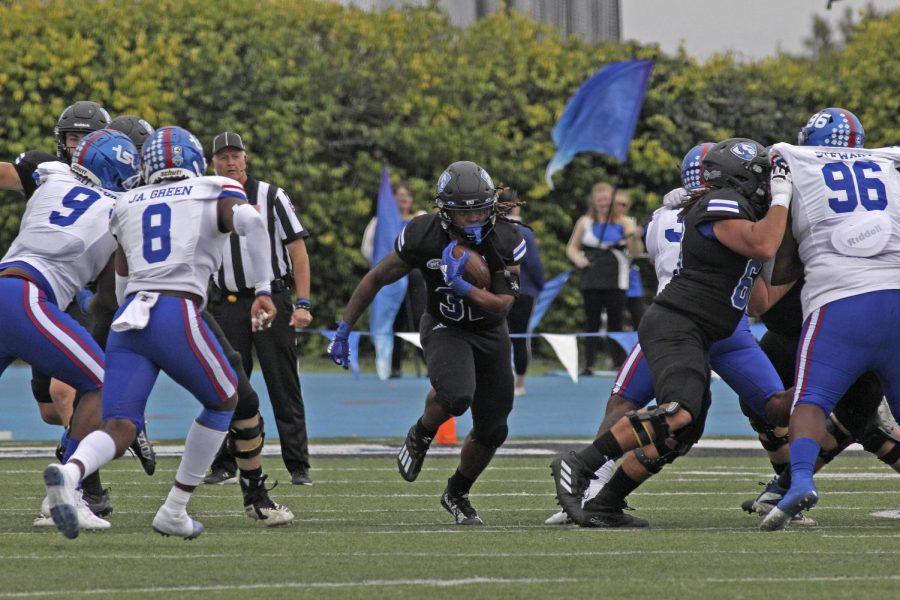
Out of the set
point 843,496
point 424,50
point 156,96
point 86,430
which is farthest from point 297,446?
point 424,50

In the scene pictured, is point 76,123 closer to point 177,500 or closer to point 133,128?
point 133,128

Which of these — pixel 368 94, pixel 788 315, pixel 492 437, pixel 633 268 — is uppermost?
pixel 788 315

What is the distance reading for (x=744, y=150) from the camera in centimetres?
780

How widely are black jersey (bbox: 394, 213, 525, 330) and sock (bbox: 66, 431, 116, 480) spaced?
2.02m

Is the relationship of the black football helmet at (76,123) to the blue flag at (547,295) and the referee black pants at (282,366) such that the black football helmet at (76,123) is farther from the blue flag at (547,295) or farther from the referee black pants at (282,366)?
the blue flag at (547,295)

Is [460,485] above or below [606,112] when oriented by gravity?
below

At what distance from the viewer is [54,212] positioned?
316 inches

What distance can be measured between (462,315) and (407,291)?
9.31 metres

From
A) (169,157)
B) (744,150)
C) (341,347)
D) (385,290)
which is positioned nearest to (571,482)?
(341,347)

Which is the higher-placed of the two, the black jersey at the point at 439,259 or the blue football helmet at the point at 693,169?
the blue football helmet at the point at 693,169

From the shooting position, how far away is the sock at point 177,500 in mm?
7078

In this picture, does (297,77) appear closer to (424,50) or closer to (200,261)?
(424,50)

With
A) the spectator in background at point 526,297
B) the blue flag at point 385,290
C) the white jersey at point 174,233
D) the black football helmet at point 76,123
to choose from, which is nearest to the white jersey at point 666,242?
the white jersey at point 174,233

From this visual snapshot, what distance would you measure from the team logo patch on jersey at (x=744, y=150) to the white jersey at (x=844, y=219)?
0.11 metres
